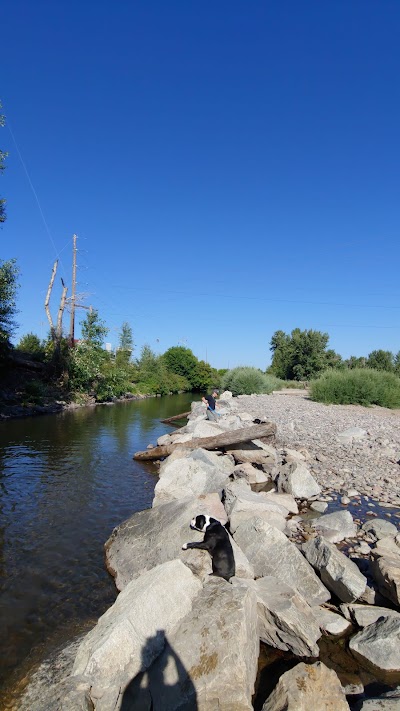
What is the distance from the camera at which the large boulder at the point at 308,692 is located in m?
3.23

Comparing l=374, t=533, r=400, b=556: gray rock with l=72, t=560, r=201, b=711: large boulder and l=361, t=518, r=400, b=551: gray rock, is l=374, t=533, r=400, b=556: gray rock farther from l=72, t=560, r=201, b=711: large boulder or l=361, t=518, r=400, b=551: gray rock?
l=72, t=560, r=201, b=711: large boulder

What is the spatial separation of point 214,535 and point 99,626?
5.65ft

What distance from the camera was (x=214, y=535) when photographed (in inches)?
204

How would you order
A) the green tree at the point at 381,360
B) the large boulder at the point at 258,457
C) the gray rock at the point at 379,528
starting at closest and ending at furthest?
the gray rock at the point at 379,528 → the large boulder at the point at 258,457 → the green tree at the point at 381,360

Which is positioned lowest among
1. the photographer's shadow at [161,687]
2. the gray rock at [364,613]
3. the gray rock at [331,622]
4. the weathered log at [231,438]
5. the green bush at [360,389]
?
the gray rock at [331,622]

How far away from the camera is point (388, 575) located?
16.8ft

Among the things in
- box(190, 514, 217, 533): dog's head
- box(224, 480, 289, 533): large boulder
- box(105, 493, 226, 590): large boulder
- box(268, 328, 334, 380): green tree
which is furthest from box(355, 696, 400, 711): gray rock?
box(268, 328, 334, 380): green tree

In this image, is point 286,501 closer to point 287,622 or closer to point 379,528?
point 379,528

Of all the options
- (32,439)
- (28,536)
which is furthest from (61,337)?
(28,536)

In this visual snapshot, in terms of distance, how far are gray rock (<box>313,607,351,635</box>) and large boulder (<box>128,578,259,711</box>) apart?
3.53 feet

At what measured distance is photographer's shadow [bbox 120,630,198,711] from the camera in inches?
134

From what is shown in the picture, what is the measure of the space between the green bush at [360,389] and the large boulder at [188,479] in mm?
21660

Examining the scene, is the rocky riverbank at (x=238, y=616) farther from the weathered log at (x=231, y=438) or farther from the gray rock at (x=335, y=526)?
the weathered log at (x=231, y=438)

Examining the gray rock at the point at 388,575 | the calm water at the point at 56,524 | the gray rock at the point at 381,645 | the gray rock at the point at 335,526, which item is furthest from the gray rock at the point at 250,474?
the gray rock at the point at 381,645
